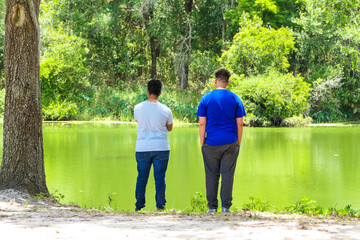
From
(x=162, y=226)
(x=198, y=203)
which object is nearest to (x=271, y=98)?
(x=198, y=203)

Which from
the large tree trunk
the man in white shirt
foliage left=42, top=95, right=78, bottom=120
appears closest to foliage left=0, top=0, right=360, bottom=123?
foliage left=42, top=95, right=78, bottom=120

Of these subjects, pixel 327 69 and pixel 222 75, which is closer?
pixel 222 75

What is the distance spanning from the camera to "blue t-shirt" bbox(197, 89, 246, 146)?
5852mm

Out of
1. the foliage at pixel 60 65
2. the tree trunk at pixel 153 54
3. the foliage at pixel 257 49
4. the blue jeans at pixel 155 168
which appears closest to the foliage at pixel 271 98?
the foliage at pixel 257 49

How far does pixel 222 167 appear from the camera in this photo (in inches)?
234

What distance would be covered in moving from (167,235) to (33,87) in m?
Result: 3.73

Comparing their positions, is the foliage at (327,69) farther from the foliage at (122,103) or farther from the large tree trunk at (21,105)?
the large tree trunk at (21,105)

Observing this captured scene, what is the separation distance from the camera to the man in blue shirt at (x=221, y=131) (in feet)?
19.2

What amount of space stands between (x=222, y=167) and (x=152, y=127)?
921 millimetres

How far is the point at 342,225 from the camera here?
4.91 m

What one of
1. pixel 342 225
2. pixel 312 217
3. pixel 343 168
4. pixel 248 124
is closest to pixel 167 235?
pixel 342 225

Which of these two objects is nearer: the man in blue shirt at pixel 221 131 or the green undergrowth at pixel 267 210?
the man in blue shirt at pixel 221 131

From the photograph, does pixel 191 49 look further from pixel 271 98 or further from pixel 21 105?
pixel 21 105

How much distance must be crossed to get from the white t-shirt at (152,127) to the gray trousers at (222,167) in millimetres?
535
